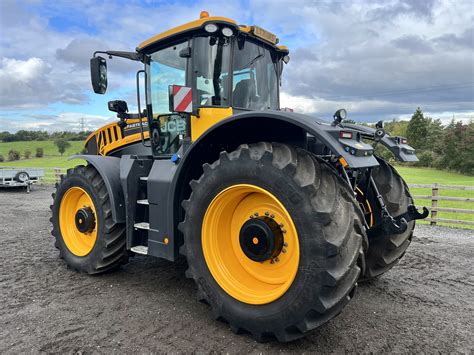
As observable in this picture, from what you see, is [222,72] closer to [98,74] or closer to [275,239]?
[98,74]

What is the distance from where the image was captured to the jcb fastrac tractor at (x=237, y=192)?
2703 mm

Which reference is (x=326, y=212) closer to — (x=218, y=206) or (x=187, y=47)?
(x=218, y=206)

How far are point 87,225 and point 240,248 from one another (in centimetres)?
237

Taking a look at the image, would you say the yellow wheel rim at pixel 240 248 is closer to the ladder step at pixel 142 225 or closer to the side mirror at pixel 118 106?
the ladder step at pixel 142 225

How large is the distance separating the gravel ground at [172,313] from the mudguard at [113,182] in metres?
0.86

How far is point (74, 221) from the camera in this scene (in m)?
5.13

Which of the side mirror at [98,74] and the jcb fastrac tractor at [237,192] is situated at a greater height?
the side mirror at [98,74]

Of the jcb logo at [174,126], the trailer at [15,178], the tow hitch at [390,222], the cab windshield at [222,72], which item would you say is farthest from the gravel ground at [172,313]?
the trailer at [15,178]

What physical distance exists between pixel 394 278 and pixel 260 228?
2581mm

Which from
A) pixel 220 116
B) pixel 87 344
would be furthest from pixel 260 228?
pixel 87 344

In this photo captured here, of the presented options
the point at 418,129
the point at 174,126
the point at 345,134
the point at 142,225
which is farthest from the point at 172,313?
the point at 418,129

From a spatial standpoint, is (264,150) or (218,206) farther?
(218,206)

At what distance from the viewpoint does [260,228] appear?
9.98 feet

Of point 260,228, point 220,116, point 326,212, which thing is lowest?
point 260,228
